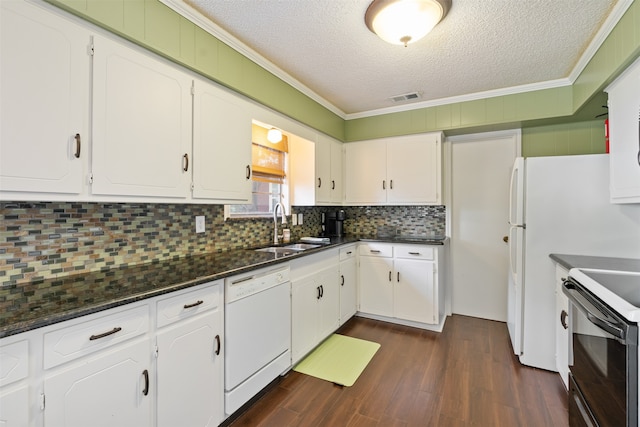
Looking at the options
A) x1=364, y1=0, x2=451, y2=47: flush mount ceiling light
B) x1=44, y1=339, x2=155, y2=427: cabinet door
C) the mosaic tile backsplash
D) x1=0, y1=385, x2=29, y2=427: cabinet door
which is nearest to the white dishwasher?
x1=44, y1=339, x2=155, y2=427: cabinet door

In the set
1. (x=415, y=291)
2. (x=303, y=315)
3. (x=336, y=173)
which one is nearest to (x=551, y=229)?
(x=415, y=291)

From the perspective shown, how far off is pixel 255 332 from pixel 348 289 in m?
1.47

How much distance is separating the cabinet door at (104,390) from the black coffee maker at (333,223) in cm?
265

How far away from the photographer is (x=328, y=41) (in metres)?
2.05

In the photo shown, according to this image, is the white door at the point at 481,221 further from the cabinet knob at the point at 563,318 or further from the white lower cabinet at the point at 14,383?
the white lower cabinet at the point at 14,383

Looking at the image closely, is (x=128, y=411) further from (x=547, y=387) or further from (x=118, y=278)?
(x=547, y=387)

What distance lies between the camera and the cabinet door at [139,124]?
1.36 metres

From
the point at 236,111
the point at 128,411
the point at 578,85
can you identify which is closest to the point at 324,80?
the point at 236,111

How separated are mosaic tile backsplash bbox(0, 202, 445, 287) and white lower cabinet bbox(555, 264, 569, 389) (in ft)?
7.91

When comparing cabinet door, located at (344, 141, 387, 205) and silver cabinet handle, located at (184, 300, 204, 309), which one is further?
cabinet door, located at (344, 141, 387, 205)

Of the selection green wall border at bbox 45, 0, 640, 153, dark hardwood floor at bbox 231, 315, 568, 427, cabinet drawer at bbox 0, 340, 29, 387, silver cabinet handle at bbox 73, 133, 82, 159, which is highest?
green wall border at bbox 45, 0, 640, 153

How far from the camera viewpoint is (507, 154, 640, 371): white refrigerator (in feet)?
6.77

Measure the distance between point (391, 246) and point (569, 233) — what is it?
148 cm

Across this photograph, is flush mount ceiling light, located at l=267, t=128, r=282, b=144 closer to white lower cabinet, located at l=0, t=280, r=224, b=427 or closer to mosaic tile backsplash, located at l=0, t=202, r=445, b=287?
mosaic tile backsplash, located at l=0, t=202, r=445, b=287
